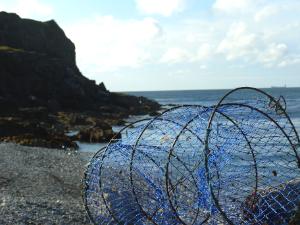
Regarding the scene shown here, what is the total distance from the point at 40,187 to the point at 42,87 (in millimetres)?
37374

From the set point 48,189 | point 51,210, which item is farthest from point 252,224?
point 48,189

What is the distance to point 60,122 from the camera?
36781mm

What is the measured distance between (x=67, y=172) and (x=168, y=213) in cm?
725

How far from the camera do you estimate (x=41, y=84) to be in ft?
161

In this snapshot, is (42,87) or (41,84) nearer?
(42,87)

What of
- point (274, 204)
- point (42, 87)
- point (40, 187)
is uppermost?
point (42, 87)

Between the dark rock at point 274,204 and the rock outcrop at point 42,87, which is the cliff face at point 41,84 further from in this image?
the dark rock at point 274,204

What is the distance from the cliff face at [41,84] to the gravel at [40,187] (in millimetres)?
22494

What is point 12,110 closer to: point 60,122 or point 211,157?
point 60,122

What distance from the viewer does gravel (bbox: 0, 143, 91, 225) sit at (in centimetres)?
924

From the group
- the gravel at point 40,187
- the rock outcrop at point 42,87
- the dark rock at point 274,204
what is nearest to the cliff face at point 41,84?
the rock outcrop at point 42,87

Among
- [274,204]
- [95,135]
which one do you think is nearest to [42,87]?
[95,135]

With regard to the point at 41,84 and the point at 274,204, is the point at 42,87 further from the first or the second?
the point at 274,204

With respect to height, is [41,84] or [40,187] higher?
[41,84]
